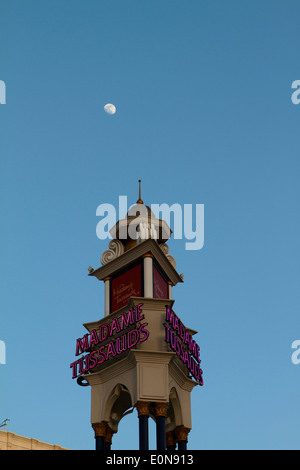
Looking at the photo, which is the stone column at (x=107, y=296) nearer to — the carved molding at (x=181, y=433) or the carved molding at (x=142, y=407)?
the carved molding at (x=142, y=407)

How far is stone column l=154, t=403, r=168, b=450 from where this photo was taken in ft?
156

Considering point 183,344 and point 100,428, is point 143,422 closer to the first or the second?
point 100,428

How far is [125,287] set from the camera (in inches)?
2103

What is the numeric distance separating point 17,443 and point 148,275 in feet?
75.1

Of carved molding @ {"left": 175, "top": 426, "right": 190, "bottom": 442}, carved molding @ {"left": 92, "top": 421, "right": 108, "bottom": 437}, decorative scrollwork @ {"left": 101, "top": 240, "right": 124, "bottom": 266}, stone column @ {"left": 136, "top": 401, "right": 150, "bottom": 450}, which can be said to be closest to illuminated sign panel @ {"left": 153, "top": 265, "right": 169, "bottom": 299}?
decorative scrollwork @ {"left": 101, "top": 240, "right": 124, "bottom": 266}

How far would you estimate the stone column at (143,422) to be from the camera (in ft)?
154

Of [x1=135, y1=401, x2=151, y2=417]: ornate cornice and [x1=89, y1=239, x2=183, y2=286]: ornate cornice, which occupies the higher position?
[x1=89, y1=239, x2=183, y2=286]: ornate cornice

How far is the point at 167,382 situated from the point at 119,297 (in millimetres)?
7361

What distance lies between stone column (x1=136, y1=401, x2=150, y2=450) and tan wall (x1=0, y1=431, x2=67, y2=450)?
21.1 meters

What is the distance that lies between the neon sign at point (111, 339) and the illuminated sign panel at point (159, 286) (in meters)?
2.77

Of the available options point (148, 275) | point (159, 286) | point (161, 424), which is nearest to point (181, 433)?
point (161, 424)

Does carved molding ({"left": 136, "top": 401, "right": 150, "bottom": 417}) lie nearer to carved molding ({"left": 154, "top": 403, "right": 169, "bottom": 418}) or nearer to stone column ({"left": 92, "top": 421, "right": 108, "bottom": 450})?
carved molding ({"left": 154, "top": 403, "right": 169, "bottom": 418})
